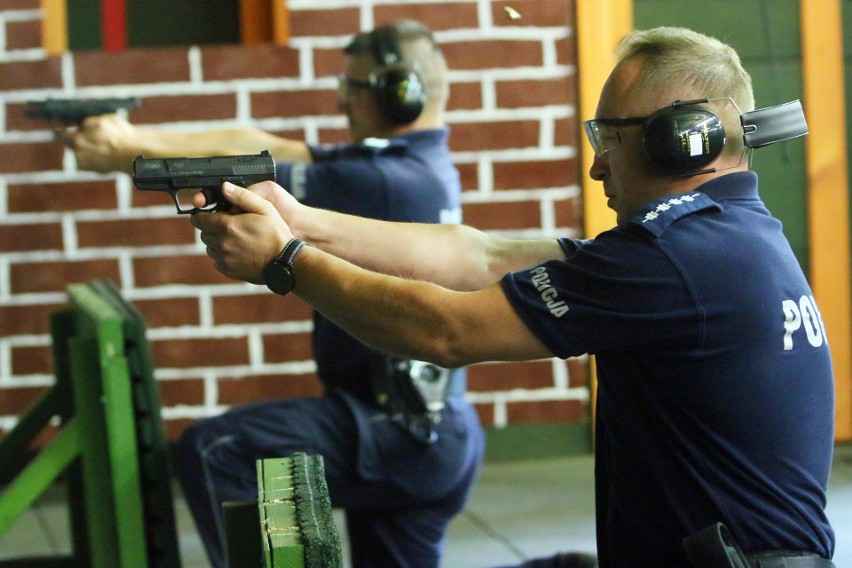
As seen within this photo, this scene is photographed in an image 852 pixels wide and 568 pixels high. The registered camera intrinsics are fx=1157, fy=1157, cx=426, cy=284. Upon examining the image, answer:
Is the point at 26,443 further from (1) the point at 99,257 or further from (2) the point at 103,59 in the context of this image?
(2) the point at 103,59

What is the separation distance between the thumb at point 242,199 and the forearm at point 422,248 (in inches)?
9.4

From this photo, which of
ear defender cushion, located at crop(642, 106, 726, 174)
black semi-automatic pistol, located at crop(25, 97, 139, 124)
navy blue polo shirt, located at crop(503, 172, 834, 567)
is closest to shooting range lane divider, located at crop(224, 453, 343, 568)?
navy blue polo shirt, located at crop(503, 172, 834, 567)

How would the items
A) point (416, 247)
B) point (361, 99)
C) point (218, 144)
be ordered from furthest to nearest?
point (218, 144), point (361, 99), point (416, 247)

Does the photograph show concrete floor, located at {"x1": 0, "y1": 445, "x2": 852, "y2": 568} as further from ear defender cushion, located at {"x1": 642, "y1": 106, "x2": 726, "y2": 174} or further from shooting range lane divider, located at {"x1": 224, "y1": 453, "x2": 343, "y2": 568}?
ear defender cushion, located at {"x1": 642, "y1": 106, "x2": 726, "y2": 174}

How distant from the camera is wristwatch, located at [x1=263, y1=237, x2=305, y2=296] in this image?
6.75 ft

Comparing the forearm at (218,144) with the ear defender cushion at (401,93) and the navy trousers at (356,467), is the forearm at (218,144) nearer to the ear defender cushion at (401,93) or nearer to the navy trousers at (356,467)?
the ear defender cushion at (401,93)

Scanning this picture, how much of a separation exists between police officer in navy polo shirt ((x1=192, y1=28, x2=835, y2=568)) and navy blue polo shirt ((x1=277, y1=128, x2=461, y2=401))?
3.55 feet

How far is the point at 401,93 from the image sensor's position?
10.7ft

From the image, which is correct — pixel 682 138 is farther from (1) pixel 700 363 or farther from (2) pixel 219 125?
(2) pixel 219 125

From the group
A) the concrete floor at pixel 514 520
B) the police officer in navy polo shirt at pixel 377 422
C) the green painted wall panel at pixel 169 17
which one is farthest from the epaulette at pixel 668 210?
the green painted wall panel at pixel 169 17

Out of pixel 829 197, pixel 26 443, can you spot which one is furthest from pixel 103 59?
pixel 829 197

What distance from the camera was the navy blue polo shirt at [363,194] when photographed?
3090 mm

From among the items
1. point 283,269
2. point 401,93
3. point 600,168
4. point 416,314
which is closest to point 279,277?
point 283,269

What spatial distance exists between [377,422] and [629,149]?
135cm
